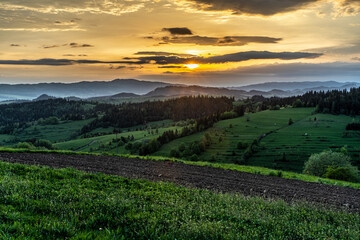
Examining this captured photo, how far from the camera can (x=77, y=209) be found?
9383 millimetres

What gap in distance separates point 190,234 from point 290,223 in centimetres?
553

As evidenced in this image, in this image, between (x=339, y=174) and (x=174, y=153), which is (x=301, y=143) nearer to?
(x=174, y=153)

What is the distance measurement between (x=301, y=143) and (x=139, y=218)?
16597cm

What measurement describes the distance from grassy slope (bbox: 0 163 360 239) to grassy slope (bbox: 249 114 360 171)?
438 ft

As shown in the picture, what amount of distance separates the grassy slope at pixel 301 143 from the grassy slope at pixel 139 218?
438 ft

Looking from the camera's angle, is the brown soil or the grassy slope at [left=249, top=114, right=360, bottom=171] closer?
the brown soil

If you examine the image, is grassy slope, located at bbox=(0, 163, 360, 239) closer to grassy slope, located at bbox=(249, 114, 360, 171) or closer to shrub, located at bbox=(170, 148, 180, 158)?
shrub, located at bbox=(170, 148, 180, 158)

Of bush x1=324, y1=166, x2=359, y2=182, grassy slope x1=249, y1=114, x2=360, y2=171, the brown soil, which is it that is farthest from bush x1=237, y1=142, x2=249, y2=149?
the brown soil

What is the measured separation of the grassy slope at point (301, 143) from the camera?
5432 inches

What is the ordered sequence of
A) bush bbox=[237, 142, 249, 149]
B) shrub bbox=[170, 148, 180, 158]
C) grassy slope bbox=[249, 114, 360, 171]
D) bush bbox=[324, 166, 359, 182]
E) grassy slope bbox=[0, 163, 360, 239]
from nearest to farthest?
grassy slope bbox=[0, 163, 360, 239]
bush bbox=[324, 166, 359, 182]
grassy slope bbox=[249, 114, 360, 171]
shrub bbox=[170, 148, 180, 158]
bush bbox=[237, 142, 249, 149]

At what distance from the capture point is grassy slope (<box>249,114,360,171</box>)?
137962 mm

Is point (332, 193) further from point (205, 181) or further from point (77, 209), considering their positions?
point (77, 209)

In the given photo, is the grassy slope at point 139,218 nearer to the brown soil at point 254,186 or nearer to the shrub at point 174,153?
the brown soil at point 254,186

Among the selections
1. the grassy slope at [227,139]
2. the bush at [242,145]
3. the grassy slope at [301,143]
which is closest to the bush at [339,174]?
the grassy slope at [301,143]
